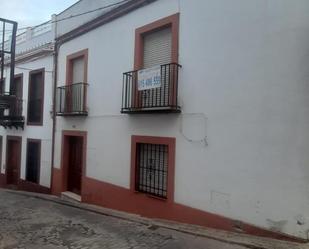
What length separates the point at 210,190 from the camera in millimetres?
7203

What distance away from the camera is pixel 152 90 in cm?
852

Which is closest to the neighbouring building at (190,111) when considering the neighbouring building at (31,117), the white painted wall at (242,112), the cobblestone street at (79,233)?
the white painted wall at (242,112)

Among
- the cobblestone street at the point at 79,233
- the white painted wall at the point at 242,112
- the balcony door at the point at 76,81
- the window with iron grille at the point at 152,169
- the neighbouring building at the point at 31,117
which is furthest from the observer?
the neighbouring building at the point at 31,117

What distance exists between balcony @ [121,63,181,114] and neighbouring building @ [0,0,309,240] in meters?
0.02

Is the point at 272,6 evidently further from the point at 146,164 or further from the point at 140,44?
the point at 146,164

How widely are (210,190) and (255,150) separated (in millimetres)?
1284

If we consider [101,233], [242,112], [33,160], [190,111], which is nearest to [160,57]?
[190,111]

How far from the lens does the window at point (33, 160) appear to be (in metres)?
13.8

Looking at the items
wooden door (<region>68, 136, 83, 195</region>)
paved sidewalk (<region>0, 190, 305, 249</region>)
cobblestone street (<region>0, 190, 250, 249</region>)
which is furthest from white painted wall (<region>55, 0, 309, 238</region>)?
wooden door (<region>68, 136, 83, 195</region>)

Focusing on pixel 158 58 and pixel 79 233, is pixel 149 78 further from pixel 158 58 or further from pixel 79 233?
pixel 79 233

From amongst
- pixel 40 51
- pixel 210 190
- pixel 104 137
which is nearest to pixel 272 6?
pixel 210 190

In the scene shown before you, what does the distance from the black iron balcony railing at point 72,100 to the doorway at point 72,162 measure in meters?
0.75

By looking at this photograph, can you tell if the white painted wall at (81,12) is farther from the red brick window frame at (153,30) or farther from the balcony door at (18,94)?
the balcony door at (18,94)

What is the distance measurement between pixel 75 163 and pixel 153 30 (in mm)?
5287
